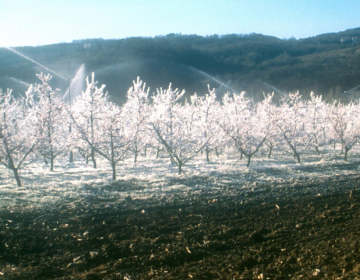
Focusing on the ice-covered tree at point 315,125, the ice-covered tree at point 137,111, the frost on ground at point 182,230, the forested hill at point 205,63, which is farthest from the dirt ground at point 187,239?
the forested hill at point 205,63

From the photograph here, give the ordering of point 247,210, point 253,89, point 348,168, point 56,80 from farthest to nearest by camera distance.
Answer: point 253,89 < point 56,80 < point 348,168 < point 247,210

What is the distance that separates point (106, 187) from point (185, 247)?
21.6ft

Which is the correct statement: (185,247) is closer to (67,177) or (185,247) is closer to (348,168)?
(67,177)

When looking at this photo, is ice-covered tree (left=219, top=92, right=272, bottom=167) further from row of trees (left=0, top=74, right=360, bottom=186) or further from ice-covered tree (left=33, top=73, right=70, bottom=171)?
ice-covered tree (left=33, top=73, right=70, bottom=171)

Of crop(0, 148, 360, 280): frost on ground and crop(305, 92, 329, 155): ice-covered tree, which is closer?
crop(0, 148, 360, 280): frost on ground

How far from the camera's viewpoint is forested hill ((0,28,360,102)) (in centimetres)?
5309

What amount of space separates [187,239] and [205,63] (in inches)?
2676

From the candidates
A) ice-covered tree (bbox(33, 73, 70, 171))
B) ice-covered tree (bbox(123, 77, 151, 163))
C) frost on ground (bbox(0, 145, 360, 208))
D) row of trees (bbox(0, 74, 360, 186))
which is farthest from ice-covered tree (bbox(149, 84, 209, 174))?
ice-covered tree (bbox(33, 73, 70, 171))

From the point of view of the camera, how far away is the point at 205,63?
232ft

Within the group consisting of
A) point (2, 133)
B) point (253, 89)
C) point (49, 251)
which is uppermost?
point (253, 89)

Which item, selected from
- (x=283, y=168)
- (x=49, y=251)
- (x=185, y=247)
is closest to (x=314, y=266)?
(x=185, y=247)

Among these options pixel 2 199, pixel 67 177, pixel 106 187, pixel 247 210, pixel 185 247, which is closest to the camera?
pixel 185 247

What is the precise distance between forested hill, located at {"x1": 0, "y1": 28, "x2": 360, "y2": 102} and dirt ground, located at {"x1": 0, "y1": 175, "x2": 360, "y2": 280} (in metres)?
40.3

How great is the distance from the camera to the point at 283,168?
49.3 ft
